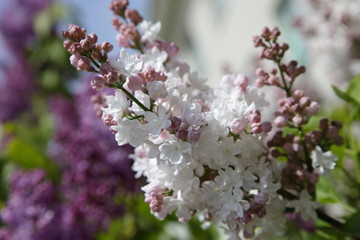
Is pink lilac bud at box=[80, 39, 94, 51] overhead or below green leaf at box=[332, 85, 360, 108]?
below

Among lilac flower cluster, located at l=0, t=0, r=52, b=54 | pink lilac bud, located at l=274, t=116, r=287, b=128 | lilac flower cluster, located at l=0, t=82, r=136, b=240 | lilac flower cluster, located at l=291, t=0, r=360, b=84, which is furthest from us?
lilac flower cluster, located at l=0, t=0, r=52, b=54

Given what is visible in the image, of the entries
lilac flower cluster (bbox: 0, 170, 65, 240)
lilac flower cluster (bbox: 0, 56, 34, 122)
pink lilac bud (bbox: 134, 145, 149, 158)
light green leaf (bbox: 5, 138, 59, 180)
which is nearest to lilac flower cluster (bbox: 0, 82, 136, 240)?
lilac flower cluster (bbox: 0, 170, 65, 240)

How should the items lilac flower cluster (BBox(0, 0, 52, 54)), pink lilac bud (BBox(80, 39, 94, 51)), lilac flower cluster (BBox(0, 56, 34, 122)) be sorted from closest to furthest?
1. pink lilac bud (BBox(80, 39, 94, 51))
2. lilac flower cluster (BBox(0, 56, 34, 122))
3. lilac flower cluster (BBox(0, 0, 52, 54))

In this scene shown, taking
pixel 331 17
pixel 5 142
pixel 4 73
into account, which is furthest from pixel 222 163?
pixel 4 73

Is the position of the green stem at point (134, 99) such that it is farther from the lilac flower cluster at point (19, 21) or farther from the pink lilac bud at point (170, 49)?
the lilac flower cluster at point (19, 21)

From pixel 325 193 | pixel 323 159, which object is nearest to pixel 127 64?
pixel 323 159

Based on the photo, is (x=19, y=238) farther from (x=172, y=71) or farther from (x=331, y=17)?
(x=331, y=17)

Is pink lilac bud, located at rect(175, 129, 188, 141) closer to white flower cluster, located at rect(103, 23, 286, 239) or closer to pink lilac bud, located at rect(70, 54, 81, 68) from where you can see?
white flower cluster, located at rect(103, 23, 286, 239)

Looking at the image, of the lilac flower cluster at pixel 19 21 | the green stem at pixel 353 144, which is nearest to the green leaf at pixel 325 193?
the green stem at pixel 353 144
